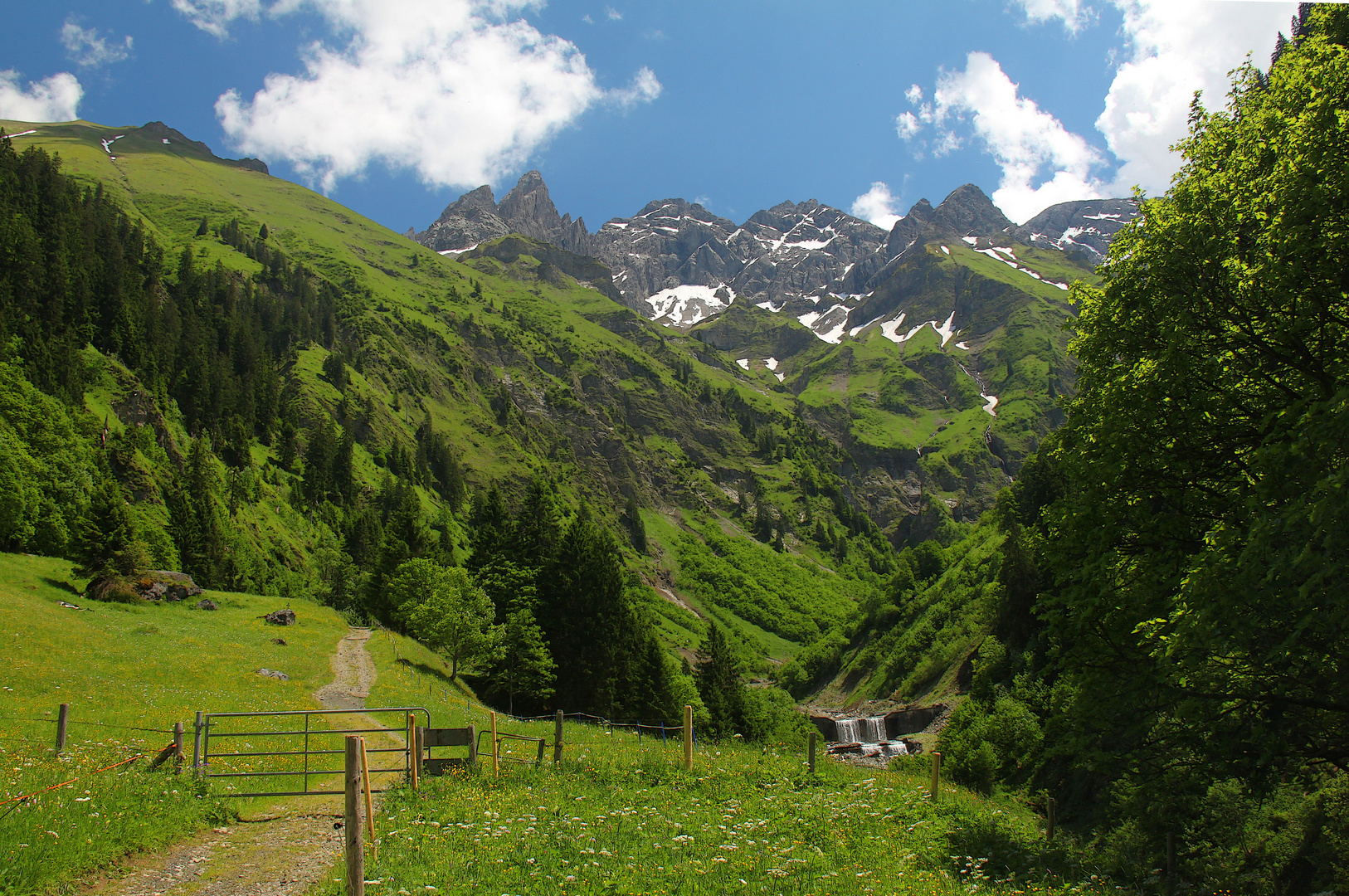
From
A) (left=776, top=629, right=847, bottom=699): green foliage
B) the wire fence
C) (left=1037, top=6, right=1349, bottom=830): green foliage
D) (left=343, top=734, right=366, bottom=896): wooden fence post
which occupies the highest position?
(left=1037, top=6, right=1349, bottom=830): green foliage

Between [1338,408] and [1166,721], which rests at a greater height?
[1338,408]

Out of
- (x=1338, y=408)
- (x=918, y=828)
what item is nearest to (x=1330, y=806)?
(x=918, y=828)

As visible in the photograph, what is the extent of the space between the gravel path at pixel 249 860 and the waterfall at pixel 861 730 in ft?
224

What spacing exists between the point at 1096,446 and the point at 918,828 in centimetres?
1019

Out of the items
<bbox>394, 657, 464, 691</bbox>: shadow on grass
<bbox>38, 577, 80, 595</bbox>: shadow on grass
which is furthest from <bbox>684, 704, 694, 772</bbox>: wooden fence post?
<bbox>38, 577, 80, 595</bbox>: shadow on grass

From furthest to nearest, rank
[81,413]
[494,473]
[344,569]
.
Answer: [494,473], [344,569], [81,413]

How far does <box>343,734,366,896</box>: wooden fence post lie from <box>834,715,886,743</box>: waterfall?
72705mm

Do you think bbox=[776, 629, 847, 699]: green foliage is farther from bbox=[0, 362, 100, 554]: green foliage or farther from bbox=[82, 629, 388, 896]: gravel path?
bbox=[82, 629, 388, 896]: gravel path

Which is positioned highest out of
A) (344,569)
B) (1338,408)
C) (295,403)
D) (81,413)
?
(295,403)

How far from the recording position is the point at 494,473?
584 feet

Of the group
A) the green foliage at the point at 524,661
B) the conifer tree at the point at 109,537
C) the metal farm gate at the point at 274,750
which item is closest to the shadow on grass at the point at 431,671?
the green foliage at the point at 524,661

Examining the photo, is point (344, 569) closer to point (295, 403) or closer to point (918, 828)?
point (295, 403)

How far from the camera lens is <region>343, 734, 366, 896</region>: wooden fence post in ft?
25.5

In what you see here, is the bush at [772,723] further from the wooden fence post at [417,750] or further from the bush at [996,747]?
the wooden fence post at [417,750]
